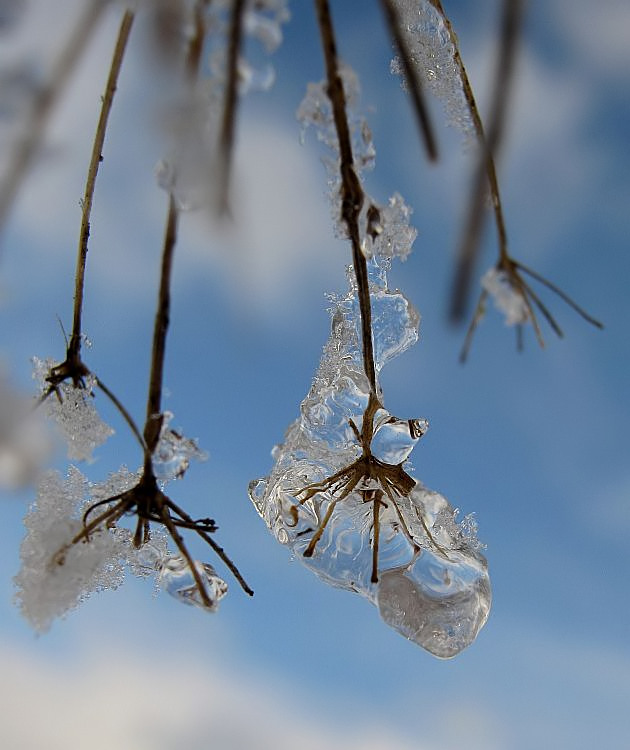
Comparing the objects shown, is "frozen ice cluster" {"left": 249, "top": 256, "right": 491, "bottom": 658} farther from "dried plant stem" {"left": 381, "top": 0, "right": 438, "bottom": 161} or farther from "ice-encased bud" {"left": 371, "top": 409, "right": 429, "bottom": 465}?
"dried plant stem" {"left": 381, "top": 0, "right": 438, "bottom": 161}

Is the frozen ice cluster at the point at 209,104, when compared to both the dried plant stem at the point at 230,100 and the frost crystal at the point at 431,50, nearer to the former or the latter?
the dried plant stem at the point at 230,100

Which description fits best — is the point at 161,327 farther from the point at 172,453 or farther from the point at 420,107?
the point at 420,107

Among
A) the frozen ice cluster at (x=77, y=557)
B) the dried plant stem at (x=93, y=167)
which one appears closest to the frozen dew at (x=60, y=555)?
the frozen ice cluster at (x=77, y=557)

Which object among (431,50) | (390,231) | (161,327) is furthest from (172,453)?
(431,50)

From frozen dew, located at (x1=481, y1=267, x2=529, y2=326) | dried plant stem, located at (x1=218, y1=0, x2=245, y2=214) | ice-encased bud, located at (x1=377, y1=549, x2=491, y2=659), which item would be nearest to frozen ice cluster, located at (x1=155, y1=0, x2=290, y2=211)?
dried plant stem, located at (x1=218, y1=0, x2=245, y2=214)

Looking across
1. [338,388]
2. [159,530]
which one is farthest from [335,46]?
[159,530]
